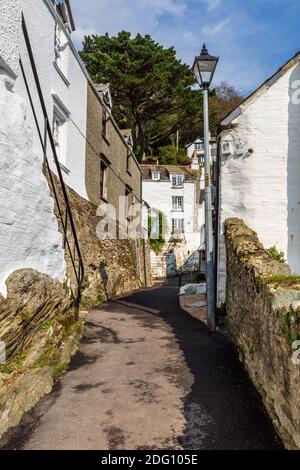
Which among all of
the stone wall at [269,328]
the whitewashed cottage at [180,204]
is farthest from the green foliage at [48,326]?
the whitewashed cottage at [180,204]

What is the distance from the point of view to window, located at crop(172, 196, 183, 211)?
42031 mm

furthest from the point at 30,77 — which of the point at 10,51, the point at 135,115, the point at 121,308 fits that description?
the point at 135,115

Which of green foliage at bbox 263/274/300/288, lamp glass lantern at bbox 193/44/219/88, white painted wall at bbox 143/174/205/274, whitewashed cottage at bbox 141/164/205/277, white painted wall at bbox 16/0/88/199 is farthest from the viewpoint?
white painted wall at bbox 143/174/205/274

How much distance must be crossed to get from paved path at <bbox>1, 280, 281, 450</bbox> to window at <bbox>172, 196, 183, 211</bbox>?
33.4 meters

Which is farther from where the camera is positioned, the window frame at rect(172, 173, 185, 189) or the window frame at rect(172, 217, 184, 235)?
the window frame at rect(172, 173, 185, 189)

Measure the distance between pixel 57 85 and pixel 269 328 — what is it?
368 inches

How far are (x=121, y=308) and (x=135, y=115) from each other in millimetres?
30323

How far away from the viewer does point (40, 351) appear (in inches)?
243

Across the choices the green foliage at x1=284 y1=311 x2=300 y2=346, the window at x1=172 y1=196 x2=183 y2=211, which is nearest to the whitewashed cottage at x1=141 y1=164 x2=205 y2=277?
the window at x1=172 y1=196 x2=183 y2=211

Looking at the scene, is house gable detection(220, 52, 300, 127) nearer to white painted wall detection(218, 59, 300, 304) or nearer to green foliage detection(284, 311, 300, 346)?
white painted wall detection(218, 59, 300, 304)

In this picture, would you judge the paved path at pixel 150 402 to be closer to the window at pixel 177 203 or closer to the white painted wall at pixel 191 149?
the window at pixel 177 203

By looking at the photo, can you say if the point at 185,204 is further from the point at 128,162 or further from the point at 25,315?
the point at 25,315

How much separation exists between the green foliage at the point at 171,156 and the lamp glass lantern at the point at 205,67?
38.5m

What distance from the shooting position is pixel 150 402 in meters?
5.51
